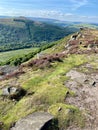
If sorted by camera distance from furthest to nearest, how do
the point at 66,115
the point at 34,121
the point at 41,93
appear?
the point at 41,93 → the point at 66,115 → the point at 34,121

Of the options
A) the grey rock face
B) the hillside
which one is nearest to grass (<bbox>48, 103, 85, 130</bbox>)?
the hillside

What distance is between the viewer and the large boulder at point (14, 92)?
83.6 ft

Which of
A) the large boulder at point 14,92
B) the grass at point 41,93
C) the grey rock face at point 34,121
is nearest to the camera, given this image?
the grey rock face at point 34,121

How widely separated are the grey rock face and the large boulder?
4.32 m

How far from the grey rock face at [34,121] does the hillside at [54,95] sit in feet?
0.28

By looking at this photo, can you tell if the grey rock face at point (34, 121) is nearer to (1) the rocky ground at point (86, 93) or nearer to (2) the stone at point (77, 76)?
(1) the rocky ground at point (86, 93)

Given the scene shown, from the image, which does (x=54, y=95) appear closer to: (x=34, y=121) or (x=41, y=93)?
(x=41, y=93)

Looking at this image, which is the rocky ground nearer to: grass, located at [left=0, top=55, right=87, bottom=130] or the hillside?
the hillside

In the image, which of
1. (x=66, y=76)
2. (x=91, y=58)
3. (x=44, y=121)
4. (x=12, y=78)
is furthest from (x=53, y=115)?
(x=91, y=58)

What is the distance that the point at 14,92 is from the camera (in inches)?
1021

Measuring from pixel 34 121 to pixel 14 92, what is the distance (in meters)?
6.17

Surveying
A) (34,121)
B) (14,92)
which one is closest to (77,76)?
(14,92)

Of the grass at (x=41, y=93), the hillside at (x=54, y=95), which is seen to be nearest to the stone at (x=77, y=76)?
the hillside at (x=54, y=95)

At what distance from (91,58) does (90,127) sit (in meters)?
21.7
